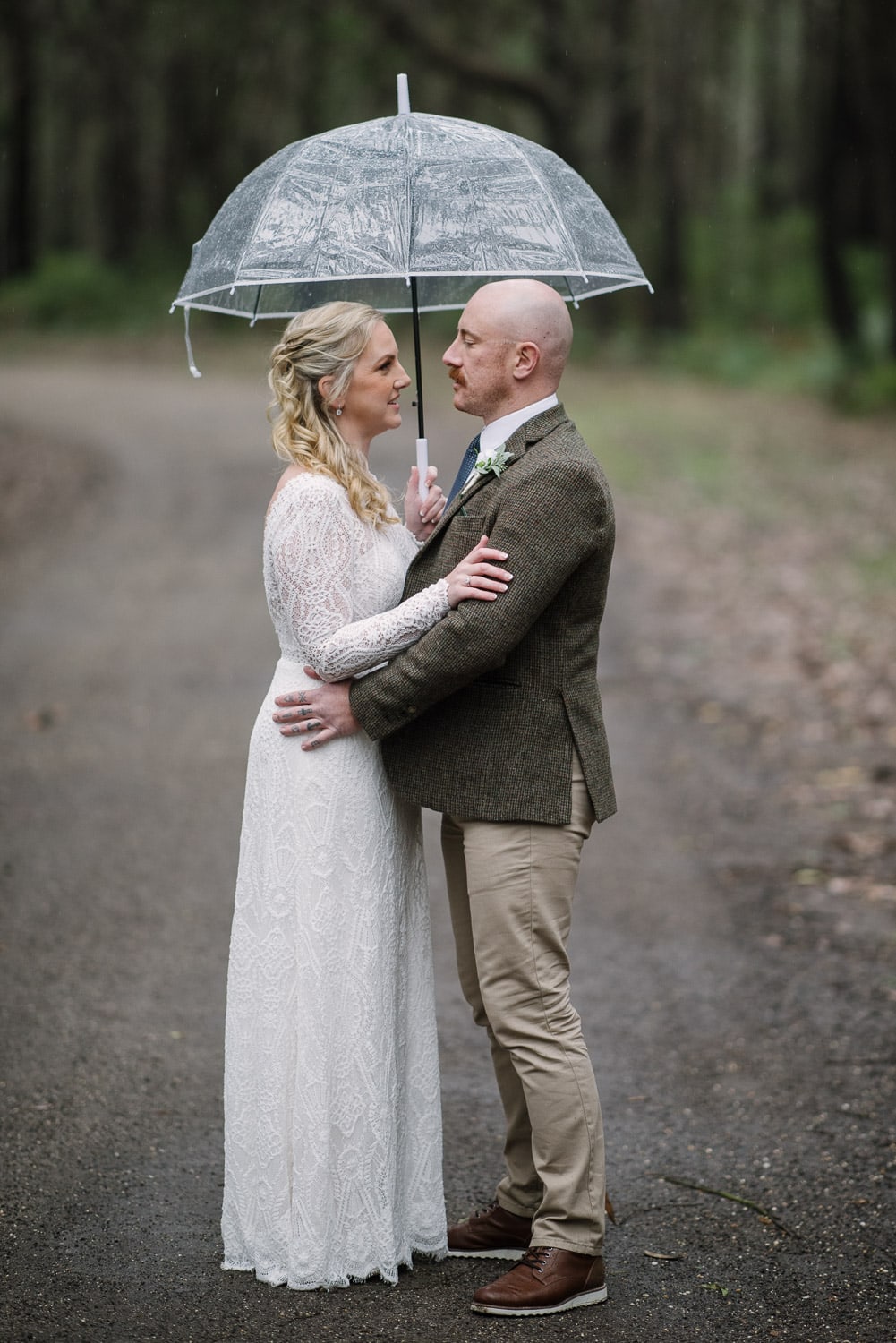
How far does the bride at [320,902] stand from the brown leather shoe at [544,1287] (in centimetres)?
29

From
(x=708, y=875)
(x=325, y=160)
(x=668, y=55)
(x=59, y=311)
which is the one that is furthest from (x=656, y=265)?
(x=325, y=160)

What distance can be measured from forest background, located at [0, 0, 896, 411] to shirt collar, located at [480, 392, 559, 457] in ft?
57.5

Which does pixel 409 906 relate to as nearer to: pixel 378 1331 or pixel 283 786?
pixel 283 786

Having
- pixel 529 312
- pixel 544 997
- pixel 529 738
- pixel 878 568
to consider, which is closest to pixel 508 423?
pixel 529 312

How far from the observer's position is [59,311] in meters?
33.7

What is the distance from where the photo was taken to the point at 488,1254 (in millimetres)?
3854

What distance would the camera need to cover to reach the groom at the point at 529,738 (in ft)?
11.4

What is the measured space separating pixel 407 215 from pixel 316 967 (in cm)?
189

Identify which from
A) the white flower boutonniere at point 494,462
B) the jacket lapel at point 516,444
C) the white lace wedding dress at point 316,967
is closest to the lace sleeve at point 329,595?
the white lace wedding dress at point 316,967

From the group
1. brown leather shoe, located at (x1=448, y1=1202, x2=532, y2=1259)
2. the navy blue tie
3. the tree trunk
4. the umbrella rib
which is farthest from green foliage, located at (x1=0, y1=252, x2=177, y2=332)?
brown leather shoe, located at (x1=448, y1=1202, x2=532, y2=1259)

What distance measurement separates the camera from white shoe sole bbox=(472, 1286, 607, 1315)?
3492 mm

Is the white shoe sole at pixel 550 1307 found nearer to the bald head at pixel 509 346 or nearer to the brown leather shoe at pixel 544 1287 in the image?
the brown leather shoe at pixel 544 1287

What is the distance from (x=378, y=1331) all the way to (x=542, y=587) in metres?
1.80

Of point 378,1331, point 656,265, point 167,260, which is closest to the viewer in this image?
point 378,1331
